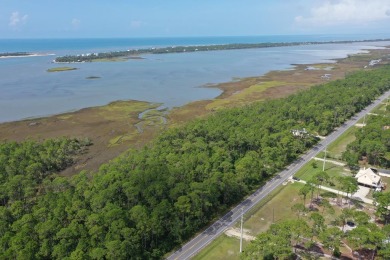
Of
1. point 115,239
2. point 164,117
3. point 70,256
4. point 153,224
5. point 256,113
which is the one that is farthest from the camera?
point 164,117

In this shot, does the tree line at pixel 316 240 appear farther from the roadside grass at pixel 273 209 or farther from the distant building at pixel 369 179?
the distant building at pixel 369 179

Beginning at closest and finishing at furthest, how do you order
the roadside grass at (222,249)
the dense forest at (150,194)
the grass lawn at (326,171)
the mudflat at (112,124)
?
the dense forest at (150,194)
the roadside grass at (222,249)
the grass lawn at (326,171)
the mudflat at (112,124)

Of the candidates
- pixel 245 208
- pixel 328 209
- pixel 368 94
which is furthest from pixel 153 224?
pixel 368 94

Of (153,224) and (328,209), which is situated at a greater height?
(153,224)

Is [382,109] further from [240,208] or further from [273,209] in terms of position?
[240,208]

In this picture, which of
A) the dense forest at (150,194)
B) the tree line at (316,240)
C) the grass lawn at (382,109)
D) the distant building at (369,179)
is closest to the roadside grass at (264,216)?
the tree line at (316,240)

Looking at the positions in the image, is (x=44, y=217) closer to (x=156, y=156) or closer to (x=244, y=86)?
(x=156, y=156)

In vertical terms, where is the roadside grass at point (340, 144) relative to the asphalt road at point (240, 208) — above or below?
above
